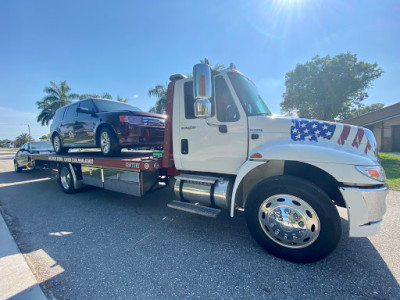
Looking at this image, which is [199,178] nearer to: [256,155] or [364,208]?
[256,155]

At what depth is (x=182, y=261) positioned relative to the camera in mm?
2426

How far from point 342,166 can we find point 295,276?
129 centimetres

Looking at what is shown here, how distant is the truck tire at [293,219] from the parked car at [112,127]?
3.09 m

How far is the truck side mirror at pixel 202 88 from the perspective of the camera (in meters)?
2.42

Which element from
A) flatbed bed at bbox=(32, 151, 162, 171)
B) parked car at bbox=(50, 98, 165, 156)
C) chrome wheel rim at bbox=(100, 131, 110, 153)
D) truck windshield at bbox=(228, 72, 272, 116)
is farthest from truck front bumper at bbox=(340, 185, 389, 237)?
chrome wheel rim at bbox=(100, 131, 110, 153)

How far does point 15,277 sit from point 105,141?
3143 mm

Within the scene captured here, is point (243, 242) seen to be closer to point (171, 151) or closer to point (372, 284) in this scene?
point (372, 284)

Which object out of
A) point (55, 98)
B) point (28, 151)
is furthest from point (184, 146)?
point (55, 98)

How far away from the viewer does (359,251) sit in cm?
255

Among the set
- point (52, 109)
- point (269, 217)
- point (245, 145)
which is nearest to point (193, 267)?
point (269, 217)

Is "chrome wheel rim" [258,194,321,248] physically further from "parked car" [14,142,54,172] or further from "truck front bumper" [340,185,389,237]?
"parked car" [14,142,54,172]

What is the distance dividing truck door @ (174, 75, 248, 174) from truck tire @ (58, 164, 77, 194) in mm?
3962

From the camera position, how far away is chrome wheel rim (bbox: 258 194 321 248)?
2.27 m

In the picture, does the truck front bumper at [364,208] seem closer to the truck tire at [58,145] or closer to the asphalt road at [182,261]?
the asphalt road at [182,261]
